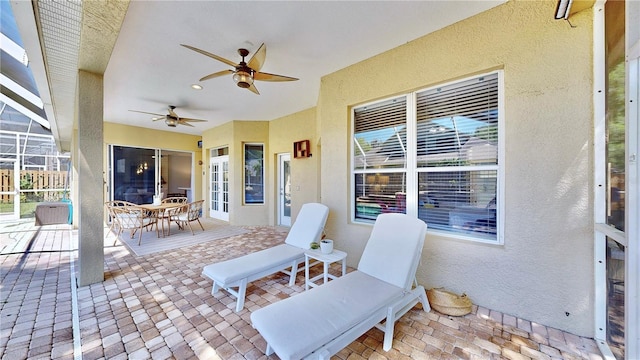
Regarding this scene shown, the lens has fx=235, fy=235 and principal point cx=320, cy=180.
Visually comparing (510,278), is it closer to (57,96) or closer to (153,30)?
(153,30)

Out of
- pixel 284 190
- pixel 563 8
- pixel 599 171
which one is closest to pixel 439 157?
pixel 599 171

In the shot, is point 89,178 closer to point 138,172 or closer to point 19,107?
point 138,172

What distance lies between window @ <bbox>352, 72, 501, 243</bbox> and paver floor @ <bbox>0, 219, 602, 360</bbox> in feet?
3.15

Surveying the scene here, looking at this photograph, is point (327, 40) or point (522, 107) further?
point (327, 40)

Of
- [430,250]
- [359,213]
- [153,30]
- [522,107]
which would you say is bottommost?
[430,250]

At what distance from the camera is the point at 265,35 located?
9.25 feet

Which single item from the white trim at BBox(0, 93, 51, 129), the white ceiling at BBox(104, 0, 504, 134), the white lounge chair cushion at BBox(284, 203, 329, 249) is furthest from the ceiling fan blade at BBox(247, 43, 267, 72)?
the white trim at BBox(0, 93, 51, 129)

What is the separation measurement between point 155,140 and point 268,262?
725cm

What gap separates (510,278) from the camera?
2.32 metres

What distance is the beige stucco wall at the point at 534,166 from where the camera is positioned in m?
2.03

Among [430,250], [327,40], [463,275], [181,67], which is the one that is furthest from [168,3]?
[463,275]

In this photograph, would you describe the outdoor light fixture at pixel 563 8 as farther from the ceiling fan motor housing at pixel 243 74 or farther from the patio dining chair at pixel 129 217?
the patio dining chair at pixel 129 217

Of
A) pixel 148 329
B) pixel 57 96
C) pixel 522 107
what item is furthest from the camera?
pixel 57 96

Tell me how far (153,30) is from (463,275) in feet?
14.7
